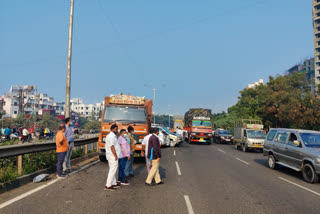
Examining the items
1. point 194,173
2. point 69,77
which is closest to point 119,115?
point 69,77

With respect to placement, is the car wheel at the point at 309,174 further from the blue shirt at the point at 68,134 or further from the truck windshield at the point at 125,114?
the blue shirt at the point at 68,134

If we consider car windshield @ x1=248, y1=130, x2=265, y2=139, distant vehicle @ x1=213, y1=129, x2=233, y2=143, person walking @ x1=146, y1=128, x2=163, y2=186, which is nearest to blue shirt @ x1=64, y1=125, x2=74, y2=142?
person walking @ x1=146, y1=128, x2=163, y2=186

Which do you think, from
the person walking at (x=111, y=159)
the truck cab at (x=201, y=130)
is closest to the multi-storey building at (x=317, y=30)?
the truck cab at (x=201, y=130)

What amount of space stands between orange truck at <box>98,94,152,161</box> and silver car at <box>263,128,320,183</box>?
243 inches

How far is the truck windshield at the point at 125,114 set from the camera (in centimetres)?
1342

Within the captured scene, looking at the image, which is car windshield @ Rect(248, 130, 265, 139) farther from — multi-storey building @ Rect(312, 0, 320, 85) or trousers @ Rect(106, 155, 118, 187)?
multi-storey building @ Rect(312, 0, 320, 85)

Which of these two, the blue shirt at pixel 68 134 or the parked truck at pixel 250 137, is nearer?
the blue shirt at pixel 68 134

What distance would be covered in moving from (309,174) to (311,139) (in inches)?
68.9

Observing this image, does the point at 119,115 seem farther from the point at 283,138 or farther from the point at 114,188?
the point at 283,138

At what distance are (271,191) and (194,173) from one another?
11.1 feet

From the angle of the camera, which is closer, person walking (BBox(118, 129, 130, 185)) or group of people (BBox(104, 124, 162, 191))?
group of people (BBox(104, 124, 162, 191))

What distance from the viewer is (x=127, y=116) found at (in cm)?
1359

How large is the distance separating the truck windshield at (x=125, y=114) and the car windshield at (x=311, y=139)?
7065mm

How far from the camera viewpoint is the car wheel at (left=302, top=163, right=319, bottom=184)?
958cm
